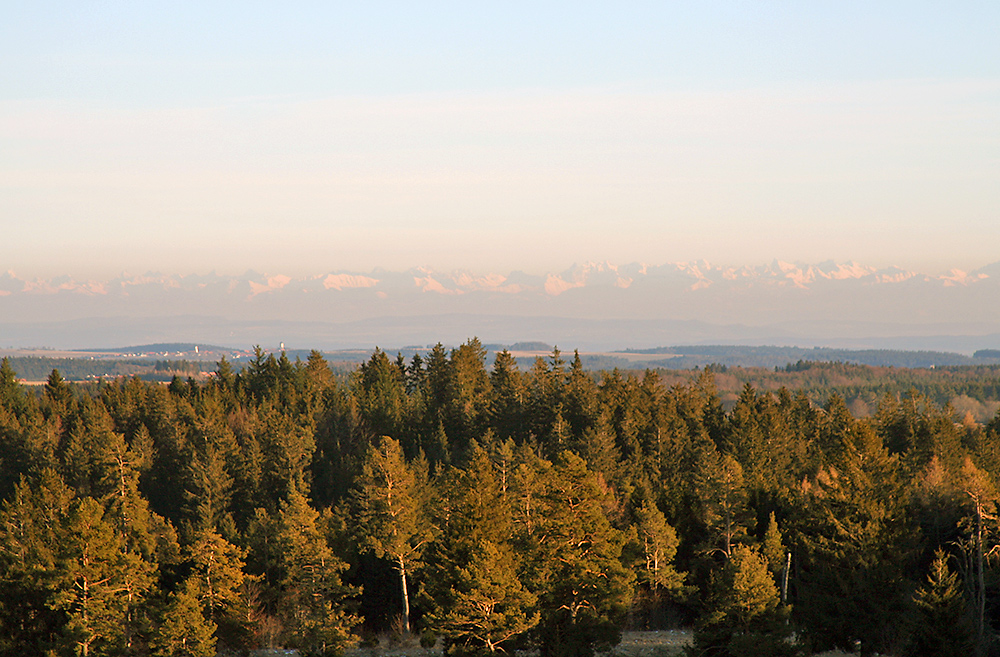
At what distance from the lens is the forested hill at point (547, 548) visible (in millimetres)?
53281

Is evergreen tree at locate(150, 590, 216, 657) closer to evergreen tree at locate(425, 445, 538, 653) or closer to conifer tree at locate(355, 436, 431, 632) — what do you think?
conifer tree at locate(355, 436, 431, 632)

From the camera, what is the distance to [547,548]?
55.4m

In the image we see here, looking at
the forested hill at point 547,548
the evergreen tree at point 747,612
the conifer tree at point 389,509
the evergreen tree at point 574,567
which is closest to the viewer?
the evergreen tree at point 747,612

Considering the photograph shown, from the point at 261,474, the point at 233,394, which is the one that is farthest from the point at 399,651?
the point at 233,394

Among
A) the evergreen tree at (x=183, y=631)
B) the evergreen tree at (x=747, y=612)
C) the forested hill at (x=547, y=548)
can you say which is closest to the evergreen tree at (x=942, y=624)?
the forested hill at (x=547, y=548)

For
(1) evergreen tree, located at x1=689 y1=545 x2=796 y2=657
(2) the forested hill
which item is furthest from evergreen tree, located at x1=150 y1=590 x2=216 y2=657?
(1) evergreen tree, located at x1=689 y1=545 x2=796 y2=657

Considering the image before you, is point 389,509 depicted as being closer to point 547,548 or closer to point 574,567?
point 547,548

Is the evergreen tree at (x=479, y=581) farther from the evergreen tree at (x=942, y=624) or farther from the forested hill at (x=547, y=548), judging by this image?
the evergreen tree at (x=942, y=624)

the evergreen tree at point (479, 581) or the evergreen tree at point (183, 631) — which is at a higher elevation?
the evergreen tree at point (479, 581)

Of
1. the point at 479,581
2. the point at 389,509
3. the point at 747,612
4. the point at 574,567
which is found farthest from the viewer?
the point at 389,509

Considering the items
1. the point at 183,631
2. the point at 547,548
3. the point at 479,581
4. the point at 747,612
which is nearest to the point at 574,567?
the point at 547,548

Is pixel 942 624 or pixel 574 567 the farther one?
pixel 574 567

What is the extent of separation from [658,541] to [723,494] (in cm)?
614

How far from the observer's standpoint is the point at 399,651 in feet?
209
